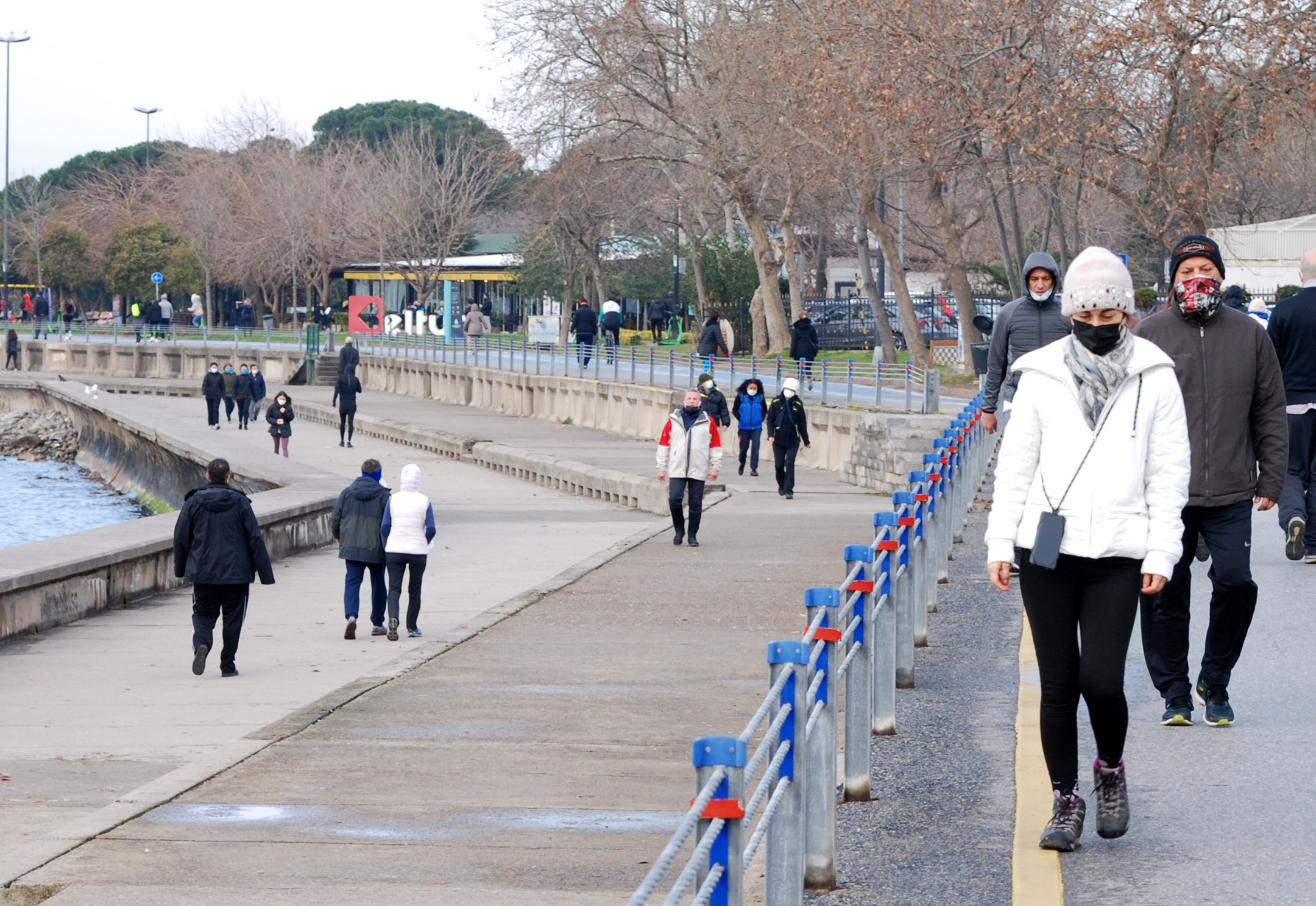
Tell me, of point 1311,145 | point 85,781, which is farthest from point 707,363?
point 85,781

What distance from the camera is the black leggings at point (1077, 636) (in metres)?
5.32

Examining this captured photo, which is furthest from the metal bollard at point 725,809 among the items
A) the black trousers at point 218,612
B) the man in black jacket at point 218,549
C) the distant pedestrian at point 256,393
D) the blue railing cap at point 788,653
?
the distant pedestrian at point 256,393

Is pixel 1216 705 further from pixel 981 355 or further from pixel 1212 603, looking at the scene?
pixel 981 355

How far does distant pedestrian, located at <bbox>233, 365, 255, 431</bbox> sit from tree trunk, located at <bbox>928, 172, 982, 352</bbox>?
70.8 feet

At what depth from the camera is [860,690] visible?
662cm

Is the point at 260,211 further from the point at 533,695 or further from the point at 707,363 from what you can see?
the point at 533,695

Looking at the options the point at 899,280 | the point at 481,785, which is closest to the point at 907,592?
the point at 481,785

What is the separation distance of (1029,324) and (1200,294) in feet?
11.5

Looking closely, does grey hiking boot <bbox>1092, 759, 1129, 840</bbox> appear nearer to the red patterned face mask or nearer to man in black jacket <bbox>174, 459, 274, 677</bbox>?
the red patterned face mask

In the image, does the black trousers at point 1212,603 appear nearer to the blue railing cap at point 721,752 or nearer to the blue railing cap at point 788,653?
the blue railing cap at point 788,653

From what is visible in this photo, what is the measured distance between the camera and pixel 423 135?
90.6 m

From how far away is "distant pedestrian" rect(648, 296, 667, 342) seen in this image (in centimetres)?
5544

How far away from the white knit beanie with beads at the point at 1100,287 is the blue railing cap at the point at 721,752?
215cm

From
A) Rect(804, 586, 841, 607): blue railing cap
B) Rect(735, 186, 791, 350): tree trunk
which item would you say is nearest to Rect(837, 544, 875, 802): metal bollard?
Rect(804, 586, 841, 607): blue railing cap
